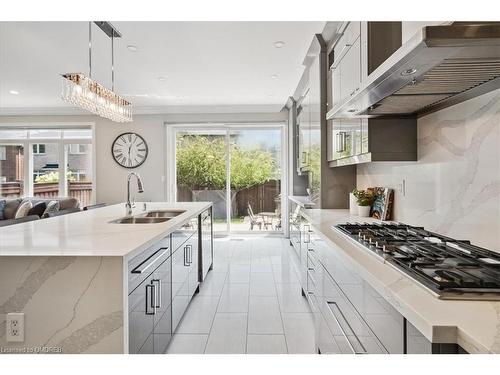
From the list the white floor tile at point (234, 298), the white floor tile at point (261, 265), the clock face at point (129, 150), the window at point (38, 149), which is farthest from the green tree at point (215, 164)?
the white floor tile at point (234, 298)

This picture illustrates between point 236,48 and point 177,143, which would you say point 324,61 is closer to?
point 236,48

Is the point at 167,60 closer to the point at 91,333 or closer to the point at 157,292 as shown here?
the point at 157,292

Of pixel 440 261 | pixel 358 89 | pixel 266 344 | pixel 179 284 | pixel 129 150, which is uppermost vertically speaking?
pixel 129 150

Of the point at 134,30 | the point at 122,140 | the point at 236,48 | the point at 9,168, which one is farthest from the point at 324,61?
the point at 9,168

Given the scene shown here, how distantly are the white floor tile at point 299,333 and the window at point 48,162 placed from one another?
5485 mm

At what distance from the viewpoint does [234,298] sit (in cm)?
333

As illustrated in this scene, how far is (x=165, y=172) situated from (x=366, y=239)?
546cm

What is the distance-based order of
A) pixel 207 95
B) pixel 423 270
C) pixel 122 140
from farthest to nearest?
pixel 122 140
pixel 207 95
pixel 423 270

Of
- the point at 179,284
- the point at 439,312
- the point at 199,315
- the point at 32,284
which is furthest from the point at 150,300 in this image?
the point at 439,312

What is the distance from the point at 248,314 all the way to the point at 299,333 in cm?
53

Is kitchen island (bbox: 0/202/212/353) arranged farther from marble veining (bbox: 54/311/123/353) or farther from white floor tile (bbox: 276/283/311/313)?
white floor tile (bbox: 276/283/311/313)

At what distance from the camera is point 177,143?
691cm

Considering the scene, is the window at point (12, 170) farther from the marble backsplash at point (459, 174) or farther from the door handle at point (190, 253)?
the marble backsplash at point (459, 174)
